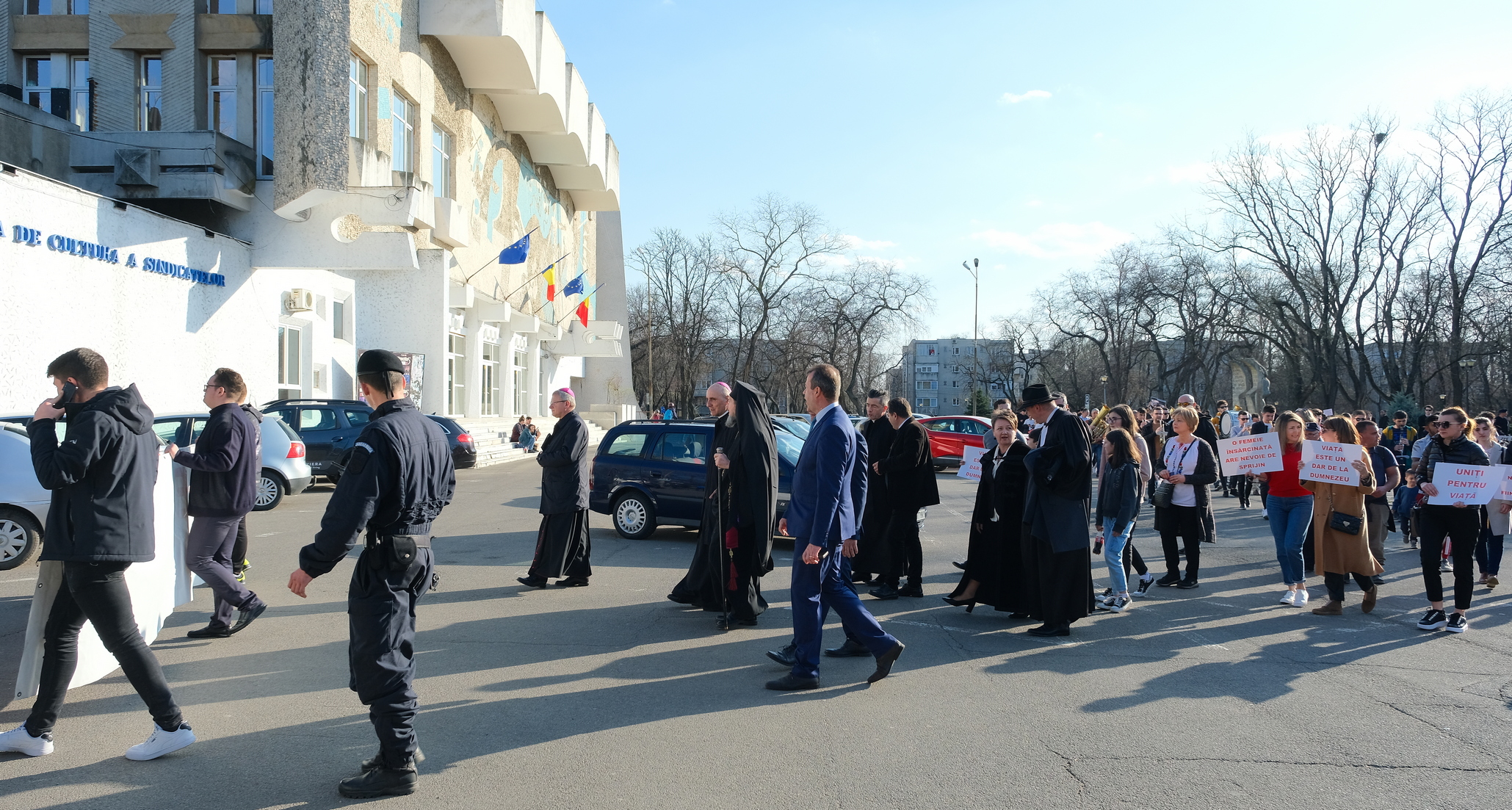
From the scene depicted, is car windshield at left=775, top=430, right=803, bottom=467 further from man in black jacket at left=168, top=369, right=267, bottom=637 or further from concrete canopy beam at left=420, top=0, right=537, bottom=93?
concrete canopy beam at left=420, top=0, right=537, bottom=93

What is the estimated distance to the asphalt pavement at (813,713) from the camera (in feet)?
13.1

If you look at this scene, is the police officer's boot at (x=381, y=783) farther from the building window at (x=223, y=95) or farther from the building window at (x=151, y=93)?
the building window at (x=151, y=93)

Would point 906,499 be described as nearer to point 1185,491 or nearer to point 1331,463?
point 1185,491

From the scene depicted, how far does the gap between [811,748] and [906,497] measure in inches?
169

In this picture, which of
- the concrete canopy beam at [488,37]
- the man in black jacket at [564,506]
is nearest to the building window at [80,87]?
the concrete canopy beam at [488,37]

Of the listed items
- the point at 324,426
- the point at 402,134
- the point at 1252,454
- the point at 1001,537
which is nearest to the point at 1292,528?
the point at 1252,454

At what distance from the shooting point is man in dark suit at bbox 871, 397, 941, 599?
8.42 meters

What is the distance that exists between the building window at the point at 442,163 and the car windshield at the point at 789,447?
20973 mm

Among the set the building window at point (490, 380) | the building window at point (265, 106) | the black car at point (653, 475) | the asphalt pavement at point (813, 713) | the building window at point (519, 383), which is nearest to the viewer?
the asphalt pavement at point (813, 713)

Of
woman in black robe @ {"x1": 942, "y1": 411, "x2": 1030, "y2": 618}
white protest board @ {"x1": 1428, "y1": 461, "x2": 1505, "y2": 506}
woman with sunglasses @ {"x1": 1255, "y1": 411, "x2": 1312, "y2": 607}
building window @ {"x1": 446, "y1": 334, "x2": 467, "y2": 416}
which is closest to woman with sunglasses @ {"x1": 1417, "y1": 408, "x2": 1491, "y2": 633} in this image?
white protest board @ {"x1": 1428, "y1": 461, "x2": 1505, "y2": 506}

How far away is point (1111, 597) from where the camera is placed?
8117 millimetres

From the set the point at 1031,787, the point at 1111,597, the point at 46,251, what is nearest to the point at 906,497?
the point at 1111,597

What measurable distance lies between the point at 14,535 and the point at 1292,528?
12080 mm

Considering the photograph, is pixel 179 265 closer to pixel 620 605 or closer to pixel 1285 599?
pixel 620 605
